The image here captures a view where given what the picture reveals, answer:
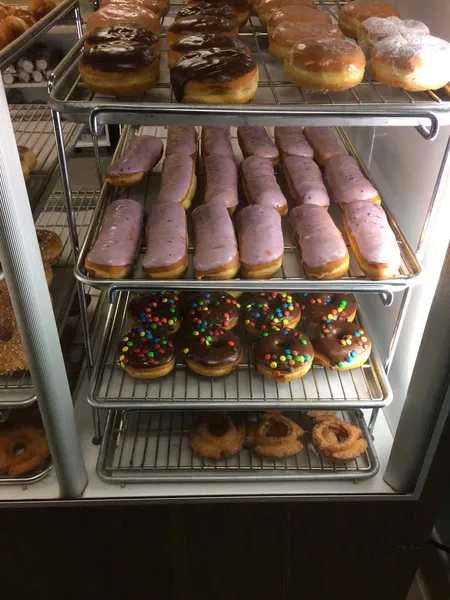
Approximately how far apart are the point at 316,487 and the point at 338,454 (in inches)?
4.7

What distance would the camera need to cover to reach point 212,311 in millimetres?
1849

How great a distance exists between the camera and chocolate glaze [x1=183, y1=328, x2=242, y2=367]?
1.69m

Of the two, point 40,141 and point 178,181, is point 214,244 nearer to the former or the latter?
point 178,181

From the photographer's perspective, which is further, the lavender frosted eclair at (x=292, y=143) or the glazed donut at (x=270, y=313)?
the lavender frosted eclair at (x=292, y=143)

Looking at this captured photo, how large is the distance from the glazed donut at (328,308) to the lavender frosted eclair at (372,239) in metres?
0.33

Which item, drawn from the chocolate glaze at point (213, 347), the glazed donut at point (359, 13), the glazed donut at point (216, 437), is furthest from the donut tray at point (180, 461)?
the glazed donut at point (359, 13)

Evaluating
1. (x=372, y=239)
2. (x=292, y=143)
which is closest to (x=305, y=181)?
(x=292, y=143)

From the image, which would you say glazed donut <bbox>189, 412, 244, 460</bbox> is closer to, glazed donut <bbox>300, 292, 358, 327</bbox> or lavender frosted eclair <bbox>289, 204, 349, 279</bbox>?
glazed donut <bbox>300, 292, 358, 327</bbox>

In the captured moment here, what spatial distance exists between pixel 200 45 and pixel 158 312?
831mm

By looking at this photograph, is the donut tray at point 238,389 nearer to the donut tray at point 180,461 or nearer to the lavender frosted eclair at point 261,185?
the donut tray at point 180,461

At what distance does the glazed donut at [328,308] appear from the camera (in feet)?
6.15

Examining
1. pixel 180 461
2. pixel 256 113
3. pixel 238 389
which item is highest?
pixel 256 113

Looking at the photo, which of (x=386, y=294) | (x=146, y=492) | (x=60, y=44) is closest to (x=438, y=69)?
(x=386, y=294)

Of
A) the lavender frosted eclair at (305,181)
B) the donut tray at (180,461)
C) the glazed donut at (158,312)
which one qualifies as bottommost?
the donut tray at (180,461)
